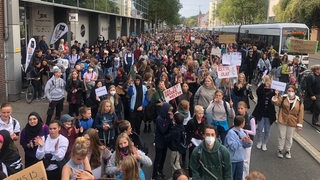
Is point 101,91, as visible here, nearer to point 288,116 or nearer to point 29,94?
A: point 288,116

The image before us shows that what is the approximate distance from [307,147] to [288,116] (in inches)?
59.9

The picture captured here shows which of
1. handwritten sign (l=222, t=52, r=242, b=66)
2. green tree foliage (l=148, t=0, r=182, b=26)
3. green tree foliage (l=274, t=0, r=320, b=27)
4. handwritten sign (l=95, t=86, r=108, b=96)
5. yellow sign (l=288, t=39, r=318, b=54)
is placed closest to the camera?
handwritten sign (l=95, t=86, r=108, b=96)

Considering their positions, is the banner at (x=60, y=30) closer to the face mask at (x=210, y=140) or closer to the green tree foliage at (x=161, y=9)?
the face mask at (x=210, y=140)

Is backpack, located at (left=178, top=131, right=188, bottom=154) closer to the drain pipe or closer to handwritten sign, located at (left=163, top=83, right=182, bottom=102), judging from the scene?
handwritten sign, located at (left=163, top=83, right=182, bottom=102)

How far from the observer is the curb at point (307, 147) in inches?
336

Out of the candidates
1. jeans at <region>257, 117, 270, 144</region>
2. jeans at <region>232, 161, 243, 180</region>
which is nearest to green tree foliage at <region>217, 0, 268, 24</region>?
jeans at <region>257, 117, 270, 144</region>

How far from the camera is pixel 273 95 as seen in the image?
8727 millimetres

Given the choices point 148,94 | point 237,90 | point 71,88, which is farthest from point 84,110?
point 237,90

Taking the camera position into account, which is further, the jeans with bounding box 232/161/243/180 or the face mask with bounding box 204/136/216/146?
the jeans with bounding box 232/161/243/180

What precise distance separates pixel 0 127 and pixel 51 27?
16232 mm

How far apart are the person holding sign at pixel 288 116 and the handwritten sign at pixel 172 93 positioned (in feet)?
7.11

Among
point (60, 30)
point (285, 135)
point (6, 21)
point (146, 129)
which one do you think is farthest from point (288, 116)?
point (60, 30)

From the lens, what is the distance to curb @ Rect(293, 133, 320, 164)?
853 cm

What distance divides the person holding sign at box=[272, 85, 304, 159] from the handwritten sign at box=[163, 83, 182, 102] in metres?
2.17
